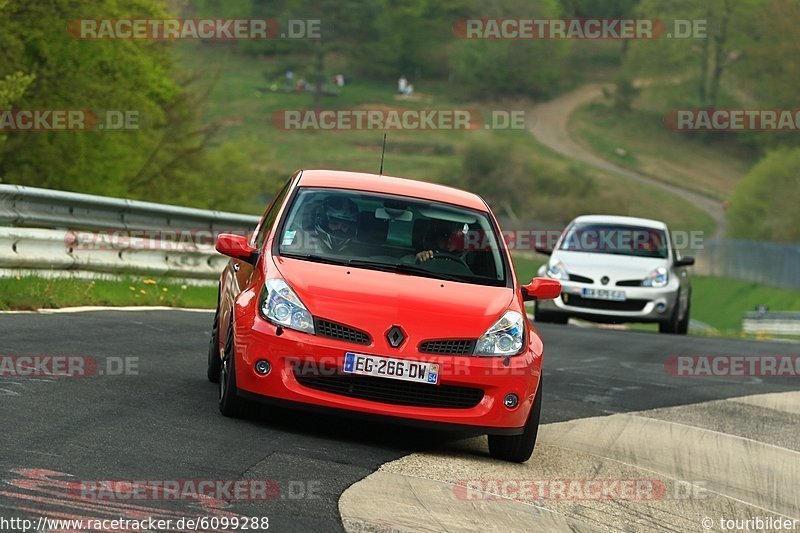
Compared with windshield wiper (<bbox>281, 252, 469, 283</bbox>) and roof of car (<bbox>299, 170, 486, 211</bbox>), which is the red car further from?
roof of car (<bbox>299, 170, 486, 211</bbox>)

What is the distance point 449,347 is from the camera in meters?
8.67

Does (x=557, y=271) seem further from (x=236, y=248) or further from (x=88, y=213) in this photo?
(x=236, y=248)

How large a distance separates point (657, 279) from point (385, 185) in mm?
13059

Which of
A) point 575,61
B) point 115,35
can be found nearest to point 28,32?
point 115,35

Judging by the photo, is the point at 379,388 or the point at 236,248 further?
the point at 236,248

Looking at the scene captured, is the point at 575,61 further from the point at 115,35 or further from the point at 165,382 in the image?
the point at 165,382

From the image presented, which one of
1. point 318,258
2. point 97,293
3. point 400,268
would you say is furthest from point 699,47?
point 318,258

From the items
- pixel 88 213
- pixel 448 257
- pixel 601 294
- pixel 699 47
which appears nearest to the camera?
pixel 448 257

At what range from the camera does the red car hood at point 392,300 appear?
28.2 feet

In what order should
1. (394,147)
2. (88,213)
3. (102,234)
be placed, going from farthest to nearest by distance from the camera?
(394,147) → (88,213) → (102,234)

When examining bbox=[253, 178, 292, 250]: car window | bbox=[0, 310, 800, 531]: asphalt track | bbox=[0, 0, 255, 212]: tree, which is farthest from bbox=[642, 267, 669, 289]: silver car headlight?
bbox=[0, 0, 255, 212]: tree

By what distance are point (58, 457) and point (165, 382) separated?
3150mm

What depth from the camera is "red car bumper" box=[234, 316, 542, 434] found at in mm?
8547

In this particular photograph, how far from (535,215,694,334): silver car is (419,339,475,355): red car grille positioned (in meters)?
13.7
